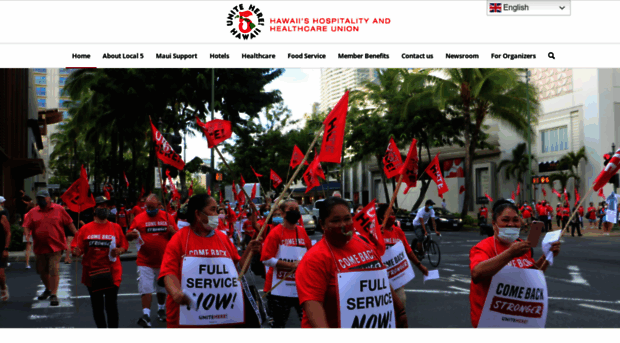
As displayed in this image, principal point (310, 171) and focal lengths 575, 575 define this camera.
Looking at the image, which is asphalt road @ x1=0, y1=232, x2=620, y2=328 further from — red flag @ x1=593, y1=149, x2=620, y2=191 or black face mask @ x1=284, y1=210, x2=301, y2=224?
red flag @ x1=593, y1=149, x2=620, y2=191


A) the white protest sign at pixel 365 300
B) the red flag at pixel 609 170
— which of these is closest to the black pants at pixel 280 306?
the white protest sign at pixel 365 300

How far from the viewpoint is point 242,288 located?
430 cm

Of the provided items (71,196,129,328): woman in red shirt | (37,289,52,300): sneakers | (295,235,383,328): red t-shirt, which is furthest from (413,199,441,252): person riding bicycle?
(295,235,383,328): red t-shirt

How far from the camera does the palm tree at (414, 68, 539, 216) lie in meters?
29.7

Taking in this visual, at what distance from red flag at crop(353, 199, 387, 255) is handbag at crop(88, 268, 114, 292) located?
281 centimetres

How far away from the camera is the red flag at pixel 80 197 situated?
877 centimetres

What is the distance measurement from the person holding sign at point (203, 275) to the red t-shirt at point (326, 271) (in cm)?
95

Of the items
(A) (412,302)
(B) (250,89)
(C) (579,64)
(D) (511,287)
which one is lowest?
(A) (412,302)

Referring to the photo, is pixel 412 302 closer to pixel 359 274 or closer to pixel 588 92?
pixel 359 274

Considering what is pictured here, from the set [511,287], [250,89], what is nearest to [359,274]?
[511,287]

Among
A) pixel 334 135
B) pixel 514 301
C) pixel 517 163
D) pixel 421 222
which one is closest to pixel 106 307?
pixel 334 135

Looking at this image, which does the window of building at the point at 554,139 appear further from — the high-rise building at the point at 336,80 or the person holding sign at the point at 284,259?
the high-rise building at the point at 336,80

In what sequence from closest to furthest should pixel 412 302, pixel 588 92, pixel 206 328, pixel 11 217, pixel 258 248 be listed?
pixel 206 328 < pixel 258 248 < pixel 412 302 < pixel 11 217 < pixel 588 92

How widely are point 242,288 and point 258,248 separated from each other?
0.40 meters
